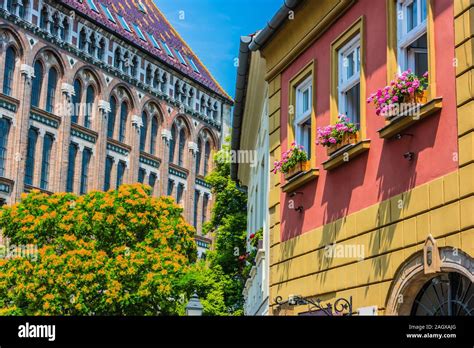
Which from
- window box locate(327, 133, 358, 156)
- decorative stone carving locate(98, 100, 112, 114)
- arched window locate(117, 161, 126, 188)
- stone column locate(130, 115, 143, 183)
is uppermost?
decorative stone carving locate(98, 100, 112, 114)

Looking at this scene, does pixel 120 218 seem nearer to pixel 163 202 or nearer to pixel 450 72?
pixel 163 202

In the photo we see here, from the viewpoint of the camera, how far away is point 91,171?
63062mm

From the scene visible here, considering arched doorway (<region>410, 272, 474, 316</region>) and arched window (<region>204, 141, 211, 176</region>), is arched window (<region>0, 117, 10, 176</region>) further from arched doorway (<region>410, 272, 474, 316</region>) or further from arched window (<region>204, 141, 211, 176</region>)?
arched doorway (<region>410, 272, 474, 316</region>)

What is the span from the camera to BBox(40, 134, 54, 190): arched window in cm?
5834

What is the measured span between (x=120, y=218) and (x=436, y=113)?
35931 millimetres

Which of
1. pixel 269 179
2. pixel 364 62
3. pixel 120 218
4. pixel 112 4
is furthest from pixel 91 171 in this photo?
pixel 364 62

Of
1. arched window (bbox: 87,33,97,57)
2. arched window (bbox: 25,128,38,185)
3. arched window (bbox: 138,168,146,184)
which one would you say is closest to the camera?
arched window (bbox: 25,128,38,185)

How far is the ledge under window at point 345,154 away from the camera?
36.5 feet

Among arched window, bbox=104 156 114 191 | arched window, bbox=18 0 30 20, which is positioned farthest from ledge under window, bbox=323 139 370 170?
arched window, bbox=104 156 114 191

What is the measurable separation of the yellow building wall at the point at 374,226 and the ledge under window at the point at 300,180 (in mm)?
750

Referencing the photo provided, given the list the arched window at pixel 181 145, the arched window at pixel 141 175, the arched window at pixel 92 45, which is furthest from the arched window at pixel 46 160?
the arched window at pixel 181 145

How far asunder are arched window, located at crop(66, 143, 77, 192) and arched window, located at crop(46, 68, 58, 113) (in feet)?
10.1

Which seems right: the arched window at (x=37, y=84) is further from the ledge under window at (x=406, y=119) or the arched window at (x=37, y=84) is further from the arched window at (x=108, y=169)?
the ledge under window at (x=406, y=119)
